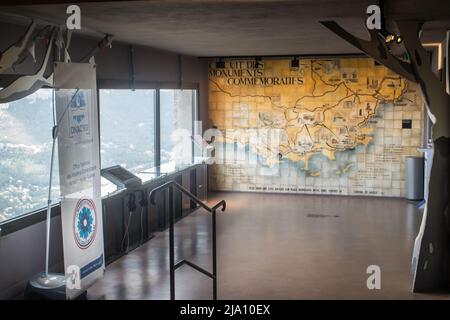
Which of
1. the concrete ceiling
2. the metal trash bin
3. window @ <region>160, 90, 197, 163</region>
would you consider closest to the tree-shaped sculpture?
the concrete ceiling

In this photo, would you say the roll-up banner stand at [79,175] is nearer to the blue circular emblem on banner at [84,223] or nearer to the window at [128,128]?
the blue circular emblem on banner at [84,223]

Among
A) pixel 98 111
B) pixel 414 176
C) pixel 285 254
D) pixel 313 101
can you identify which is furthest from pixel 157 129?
pixel 414 176

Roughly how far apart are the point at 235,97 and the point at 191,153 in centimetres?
167

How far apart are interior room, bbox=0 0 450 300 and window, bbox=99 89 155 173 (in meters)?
0.03

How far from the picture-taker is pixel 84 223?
19.5 ft

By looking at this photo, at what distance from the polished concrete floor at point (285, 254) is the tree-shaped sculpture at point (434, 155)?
0.29m

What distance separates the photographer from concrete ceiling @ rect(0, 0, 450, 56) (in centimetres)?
502

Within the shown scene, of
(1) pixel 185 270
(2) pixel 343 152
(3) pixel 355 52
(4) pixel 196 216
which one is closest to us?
(1) pixel 185 270

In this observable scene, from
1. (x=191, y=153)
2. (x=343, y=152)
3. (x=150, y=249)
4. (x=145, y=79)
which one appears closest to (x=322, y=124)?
(x=343, y=152)

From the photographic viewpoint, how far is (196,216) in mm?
9977

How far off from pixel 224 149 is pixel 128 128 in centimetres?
382

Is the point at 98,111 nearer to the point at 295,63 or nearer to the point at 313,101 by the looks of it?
the point at 295,63

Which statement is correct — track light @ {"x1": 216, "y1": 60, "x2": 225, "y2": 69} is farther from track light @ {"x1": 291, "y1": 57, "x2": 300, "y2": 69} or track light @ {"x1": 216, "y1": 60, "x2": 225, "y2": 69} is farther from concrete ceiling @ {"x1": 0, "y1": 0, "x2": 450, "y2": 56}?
concrete ceiling @ {"x1": 0, "y1": 0, "x2": 450, "y2": 56}
